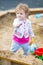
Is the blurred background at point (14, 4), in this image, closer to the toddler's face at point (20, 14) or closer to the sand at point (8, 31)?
the sand at point (8, 31)

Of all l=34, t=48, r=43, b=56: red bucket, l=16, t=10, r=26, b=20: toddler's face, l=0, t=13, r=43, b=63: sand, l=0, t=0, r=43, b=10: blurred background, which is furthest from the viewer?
l=0, t=0, r=43, b=10: blurred background

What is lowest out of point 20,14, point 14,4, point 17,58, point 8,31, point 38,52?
point 38,52

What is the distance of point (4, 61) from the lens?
2955 mm

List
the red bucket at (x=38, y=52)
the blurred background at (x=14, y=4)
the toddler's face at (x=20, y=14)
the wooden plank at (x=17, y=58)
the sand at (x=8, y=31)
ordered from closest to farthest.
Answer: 1. the wooden plank at (x=17, y=58)
2. the toddler's face at (x=20, y=14)
3. the red bucket at (x=38, y=52)
4. the sand at (x=8, y=31)
5. the blurred background at (x=14, y=4)

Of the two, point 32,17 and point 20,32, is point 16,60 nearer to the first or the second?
point 20,32

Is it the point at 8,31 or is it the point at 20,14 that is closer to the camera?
the point at 20,14

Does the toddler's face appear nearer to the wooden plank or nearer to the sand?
the wooden plank

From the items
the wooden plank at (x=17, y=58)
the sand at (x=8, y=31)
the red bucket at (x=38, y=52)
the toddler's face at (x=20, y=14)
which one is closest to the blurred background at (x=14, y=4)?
the sand at (x=8, y=31)

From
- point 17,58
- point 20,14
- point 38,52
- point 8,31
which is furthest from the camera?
point 8,31

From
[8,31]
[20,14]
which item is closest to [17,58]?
[20,14]

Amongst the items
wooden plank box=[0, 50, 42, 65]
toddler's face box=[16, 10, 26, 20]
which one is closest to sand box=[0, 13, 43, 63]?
toddler's face box=[16, 10, 26, 20]

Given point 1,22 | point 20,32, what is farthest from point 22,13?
point 1,22

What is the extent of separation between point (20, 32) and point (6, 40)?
2.41 meters

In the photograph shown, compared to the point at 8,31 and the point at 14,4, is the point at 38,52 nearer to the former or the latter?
the point at 8,31
